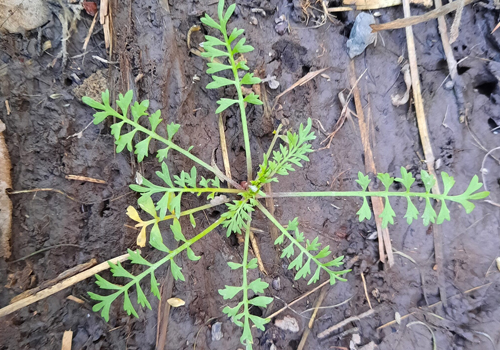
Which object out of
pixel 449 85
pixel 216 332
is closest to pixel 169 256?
pixel 216 332

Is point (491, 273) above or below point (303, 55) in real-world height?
below

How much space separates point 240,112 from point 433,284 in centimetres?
188

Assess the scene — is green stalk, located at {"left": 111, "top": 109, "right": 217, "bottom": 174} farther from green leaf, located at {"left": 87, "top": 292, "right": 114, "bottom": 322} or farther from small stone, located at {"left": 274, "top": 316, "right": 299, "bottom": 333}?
small stone, located at {"left": 274, "top": 316, "right": 299, "bottom": 333}

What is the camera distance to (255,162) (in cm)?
227

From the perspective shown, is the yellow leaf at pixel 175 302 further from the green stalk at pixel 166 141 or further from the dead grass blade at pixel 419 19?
the dead grass blade at pixel 419 19

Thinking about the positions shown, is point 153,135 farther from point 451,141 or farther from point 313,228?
point 451,141

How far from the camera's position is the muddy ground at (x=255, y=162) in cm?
185

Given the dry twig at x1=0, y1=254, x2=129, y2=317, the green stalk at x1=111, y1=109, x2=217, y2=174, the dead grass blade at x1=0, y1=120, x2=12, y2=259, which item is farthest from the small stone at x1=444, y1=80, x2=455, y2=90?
the dead grass blade at x1=0, y1=120, x2=12, y2=259

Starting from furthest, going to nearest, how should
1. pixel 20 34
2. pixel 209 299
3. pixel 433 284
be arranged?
pixel 433 284 < pixel 209 299 < pixel 20 34

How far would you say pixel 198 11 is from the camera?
2.11 m

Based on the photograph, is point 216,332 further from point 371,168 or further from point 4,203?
point 371,168

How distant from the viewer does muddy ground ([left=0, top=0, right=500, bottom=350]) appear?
185cm

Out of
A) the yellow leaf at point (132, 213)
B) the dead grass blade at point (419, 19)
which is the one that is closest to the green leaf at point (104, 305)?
the yellow leaf at point (132, 213)

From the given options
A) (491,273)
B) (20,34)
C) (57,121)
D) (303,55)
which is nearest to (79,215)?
(57,121)
